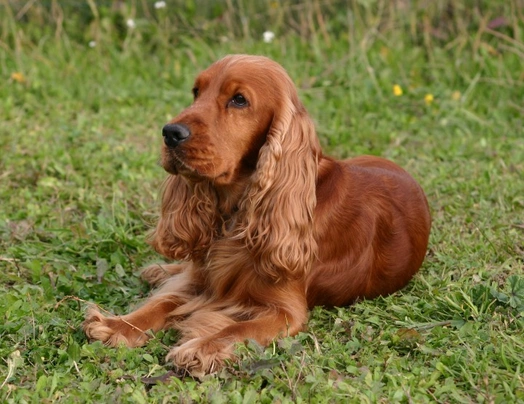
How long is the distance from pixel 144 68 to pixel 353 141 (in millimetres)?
1978

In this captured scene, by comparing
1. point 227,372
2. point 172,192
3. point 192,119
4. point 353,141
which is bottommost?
point 353,141

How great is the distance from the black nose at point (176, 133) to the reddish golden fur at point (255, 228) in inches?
0.6

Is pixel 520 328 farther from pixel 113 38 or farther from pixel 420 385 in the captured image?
pixel 113 38

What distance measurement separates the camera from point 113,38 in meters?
7.04

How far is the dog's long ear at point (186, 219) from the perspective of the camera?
3453 mm

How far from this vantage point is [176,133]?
10.0 ft

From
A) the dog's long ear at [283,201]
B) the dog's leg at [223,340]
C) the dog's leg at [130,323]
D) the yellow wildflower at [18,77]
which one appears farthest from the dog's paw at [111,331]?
the yellow wildflower at [18,77]

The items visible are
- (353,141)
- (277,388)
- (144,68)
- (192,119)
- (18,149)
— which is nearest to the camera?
(277,388)

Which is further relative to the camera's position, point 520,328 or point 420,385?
point 520,328

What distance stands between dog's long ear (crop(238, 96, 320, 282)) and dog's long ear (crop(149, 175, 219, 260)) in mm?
208

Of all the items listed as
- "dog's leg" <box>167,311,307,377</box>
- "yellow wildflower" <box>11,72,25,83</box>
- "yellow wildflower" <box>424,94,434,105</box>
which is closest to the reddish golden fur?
"dog's leg" <box>167,311,307,377</box>

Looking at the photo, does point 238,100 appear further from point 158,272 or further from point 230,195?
point 158,272

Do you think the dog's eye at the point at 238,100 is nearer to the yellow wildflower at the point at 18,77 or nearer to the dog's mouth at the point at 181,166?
the dog's mouth at the point at 181,166

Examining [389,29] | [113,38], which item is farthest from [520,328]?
[113,38]
